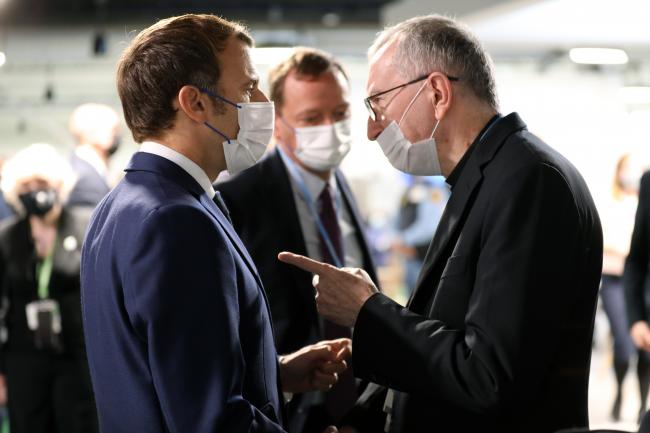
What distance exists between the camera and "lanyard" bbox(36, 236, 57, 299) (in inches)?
168

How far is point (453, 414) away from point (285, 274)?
90 centimetres

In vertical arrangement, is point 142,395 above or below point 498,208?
below

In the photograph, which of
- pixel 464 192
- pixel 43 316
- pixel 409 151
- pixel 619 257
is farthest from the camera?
pixel 619 257

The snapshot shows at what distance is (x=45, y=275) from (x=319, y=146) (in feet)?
6.79

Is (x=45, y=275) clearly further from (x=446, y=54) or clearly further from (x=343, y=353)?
(x=446, y=54)

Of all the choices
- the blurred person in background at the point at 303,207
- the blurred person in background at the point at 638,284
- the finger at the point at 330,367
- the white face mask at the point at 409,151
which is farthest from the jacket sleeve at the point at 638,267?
the finger at the point at 330,367

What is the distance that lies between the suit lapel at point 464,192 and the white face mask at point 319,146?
1076 millimetres

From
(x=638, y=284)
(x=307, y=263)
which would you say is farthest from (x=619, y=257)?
(x=307, y=263)

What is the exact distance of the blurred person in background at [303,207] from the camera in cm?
246

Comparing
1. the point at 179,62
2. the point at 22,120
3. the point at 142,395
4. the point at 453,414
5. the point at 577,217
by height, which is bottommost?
the point at 22,120

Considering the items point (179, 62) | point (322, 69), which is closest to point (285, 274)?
point (322, 69)

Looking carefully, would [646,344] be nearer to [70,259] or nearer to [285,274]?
[285,274]

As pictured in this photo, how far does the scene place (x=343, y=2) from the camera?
11172 mm

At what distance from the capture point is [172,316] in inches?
56.4
